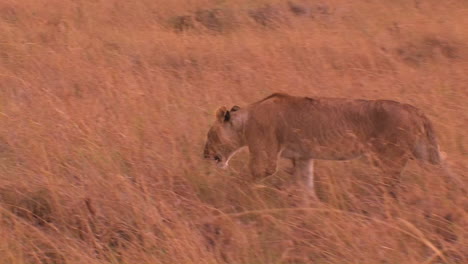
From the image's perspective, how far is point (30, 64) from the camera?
718 centimetres

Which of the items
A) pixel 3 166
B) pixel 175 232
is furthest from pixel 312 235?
pixel 3 166

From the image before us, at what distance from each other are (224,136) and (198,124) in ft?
2.20

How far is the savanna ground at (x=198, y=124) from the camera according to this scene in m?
3.70

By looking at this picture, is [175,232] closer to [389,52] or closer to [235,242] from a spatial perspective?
[235,242]

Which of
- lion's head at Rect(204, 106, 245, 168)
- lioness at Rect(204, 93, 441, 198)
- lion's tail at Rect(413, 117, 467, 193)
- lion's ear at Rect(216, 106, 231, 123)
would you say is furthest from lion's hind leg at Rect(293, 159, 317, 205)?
lion's tail at Rect(413, 117, 467, 193)

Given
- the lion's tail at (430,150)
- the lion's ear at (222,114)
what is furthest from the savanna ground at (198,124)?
the lion's ear at (222,114)

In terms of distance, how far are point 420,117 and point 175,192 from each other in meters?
1.50

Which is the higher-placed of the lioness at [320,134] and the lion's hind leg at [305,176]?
the lioness at [320,134]

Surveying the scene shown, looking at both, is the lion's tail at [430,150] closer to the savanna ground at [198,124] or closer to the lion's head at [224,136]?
the savanna ground at [198,124]

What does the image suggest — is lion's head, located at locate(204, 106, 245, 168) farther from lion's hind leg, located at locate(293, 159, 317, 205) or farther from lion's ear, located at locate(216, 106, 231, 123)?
lion's hind leg, located at locate(293, 159, 317, 205)

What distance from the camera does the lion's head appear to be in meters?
4.92

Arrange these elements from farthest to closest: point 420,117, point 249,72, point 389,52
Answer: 1. point 389,52
2. point 249,72
3. point 420,117

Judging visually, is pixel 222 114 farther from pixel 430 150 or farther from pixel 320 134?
pixel 430 150

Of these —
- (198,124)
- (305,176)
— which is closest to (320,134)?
(305,176)
